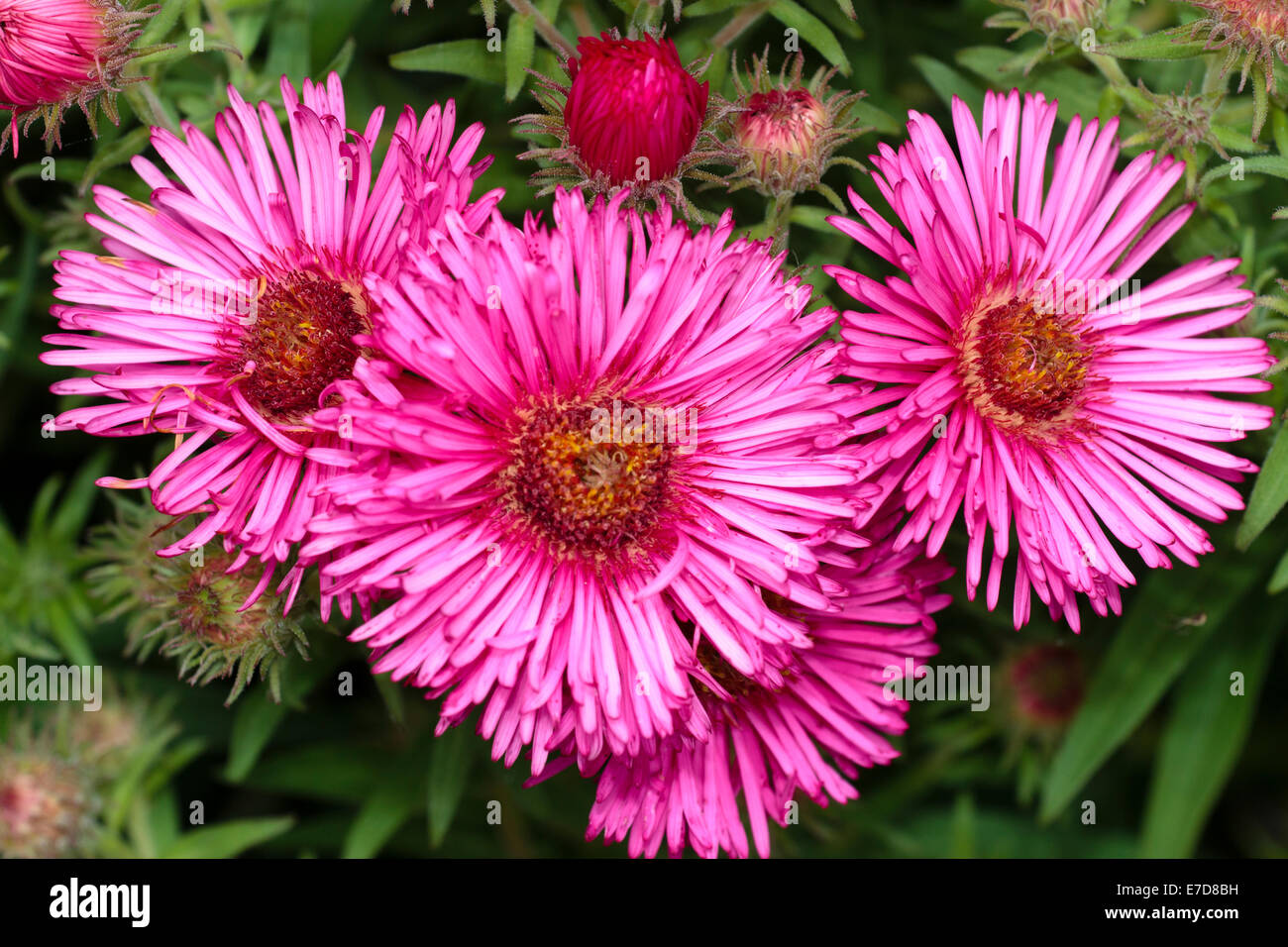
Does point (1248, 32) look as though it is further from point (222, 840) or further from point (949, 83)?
point (222, 840)

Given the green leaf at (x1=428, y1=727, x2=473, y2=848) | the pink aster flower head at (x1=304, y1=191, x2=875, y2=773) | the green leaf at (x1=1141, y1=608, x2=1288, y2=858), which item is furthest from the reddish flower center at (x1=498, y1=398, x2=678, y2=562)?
the green leaf at (x1=1141, y1=608, x2=1288, y2=858)

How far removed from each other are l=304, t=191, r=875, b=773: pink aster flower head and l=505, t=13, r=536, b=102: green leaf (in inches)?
13.6

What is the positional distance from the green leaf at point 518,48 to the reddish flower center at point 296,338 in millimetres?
441

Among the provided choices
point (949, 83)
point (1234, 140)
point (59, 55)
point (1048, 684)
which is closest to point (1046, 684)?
point (1048, 684)

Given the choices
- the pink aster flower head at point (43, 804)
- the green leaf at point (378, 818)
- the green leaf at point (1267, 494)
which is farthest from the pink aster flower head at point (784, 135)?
the pink aster flower head at point (43, 804)

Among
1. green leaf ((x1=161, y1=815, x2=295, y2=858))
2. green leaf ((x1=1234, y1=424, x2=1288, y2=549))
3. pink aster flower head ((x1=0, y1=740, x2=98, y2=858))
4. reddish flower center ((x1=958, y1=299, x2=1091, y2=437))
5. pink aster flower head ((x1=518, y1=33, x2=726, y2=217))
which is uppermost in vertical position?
pink aster flower head ((x1=518, y1=33, x2=726, y2=217))

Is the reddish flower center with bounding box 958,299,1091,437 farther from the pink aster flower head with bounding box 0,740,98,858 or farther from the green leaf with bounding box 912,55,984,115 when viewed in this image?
the pink aster flower head with bounding box 0,740,98,858

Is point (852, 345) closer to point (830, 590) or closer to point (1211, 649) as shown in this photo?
point (830, 590)

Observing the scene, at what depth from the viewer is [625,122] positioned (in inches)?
62.2

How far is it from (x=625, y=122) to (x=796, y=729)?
3.56ft

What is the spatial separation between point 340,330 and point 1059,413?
126cm

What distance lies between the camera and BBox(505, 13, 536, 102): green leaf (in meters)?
1.80

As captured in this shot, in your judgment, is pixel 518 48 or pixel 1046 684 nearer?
pixel 518 48
